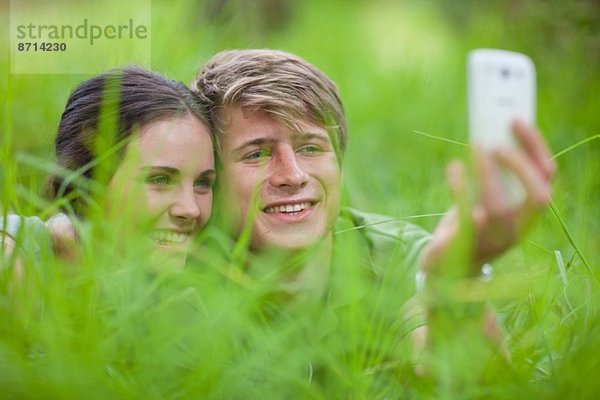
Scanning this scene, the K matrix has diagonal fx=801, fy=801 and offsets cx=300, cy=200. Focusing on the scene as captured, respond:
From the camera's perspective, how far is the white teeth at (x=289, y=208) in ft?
6.65

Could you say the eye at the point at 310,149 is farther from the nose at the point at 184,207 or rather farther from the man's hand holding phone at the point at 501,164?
the man's hand holding phone at the point at 501,164

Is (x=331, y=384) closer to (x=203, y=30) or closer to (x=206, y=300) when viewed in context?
(x=206, y=300)

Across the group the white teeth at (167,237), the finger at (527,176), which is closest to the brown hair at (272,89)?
the white teeth at (167,237)

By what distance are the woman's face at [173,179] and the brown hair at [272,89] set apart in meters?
0.13

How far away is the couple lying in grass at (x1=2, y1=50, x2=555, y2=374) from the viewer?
1.88 metres

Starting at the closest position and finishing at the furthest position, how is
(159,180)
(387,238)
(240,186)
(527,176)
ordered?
(527,176)
(159,180)
(240,186)
(387,238)

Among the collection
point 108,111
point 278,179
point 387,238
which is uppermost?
point 108,111

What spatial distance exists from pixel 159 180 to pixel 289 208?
0.33 m

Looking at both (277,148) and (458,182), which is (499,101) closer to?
(458,182)

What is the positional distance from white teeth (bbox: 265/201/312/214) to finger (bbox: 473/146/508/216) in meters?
0.80

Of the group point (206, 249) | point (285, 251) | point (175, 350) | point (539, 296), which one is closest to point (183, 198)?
point (206, 249)

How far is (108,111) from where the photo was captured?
78.1 inches

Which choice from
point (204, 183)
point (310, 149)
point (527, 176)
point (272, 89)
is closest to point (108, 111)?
point (204, 183)

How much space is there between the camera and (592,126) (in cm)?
339
